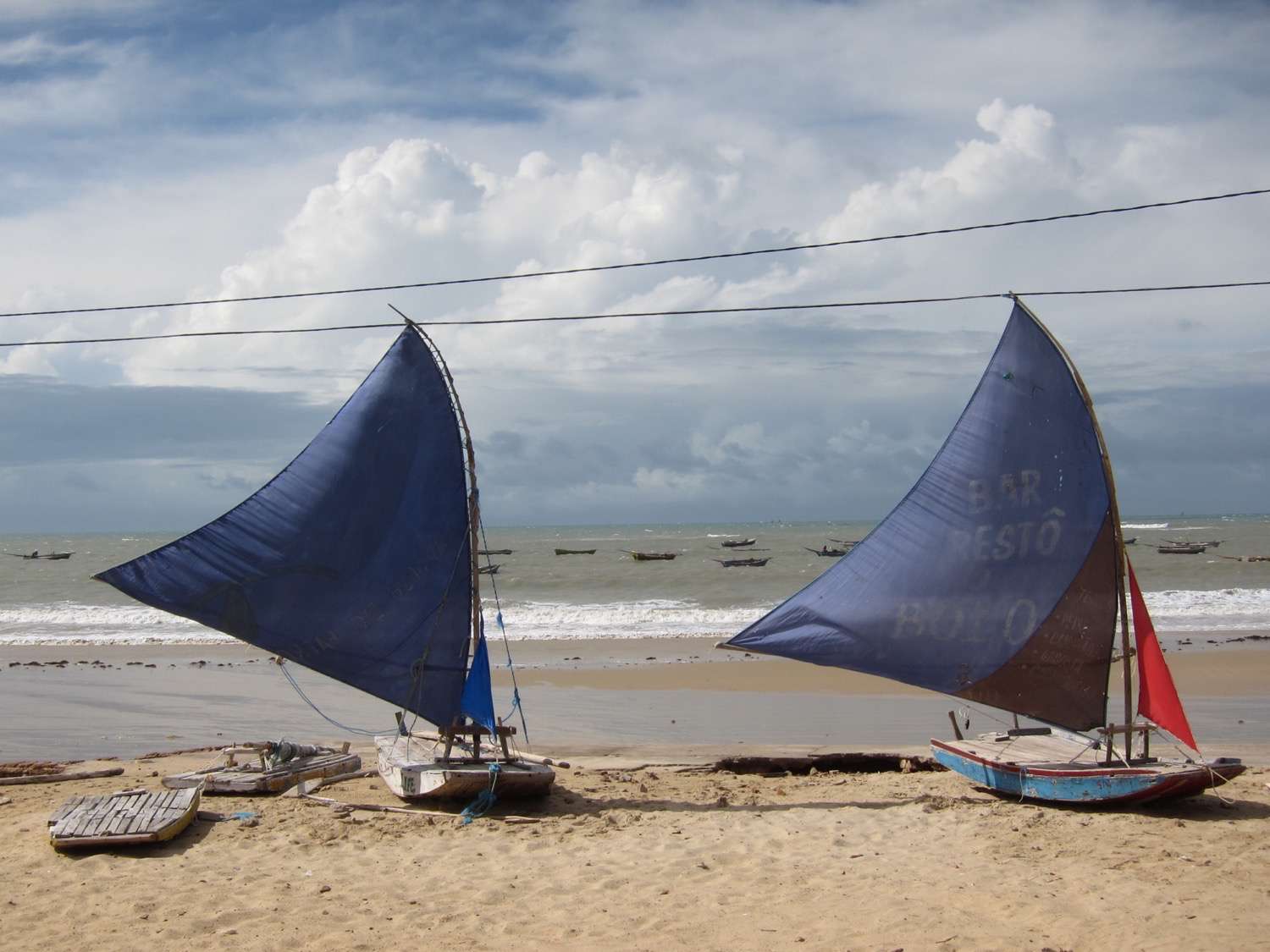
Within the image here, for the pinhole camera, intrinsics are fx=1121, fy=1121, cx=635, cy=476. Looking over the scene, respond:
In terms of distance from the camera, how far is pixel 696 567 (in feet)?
198

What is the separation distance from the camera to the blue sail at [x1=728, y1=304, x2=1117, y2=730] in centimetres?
1116

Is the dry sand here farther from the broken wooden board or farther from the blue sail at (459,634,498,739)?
the blue sail at (459,634,498,739)

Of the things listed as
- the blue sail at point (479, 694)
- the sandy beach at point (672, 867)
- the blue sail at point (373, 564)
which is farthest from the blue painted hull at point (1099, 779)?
the blue sail at point (373, 564)

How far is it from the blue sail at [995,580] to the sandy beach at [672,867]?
1.35 m

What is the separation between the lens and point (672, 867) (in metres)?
8.97

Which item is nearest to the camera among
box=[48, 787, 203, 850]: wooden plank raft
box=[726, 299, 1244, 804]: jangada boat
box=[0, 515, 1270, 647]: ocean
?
box=[48, 787, 203, 850]: wooden plank raft

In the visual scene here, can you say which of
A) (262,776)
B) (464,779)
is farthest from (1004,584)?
(262,776)

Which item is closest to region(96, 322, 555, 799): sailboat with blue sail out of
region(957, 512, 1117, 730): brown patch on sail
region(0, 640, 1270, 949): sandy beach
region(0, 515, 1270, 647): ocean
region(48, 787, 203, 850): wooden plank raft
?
region(0, 640, 1270, 949): sandy beach

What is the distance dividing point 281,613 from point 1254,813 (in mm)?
9539

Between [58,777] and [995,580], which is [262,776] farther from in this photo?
[995,580]

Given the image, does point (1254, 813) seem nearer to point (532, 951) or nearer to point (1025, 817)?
point (1025, 817)

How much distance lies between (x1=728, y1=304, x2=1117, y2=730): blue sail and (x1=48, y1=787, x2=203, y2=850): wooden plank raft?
5584 millimetres

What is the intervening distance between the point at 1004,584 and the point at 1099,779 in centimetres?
207

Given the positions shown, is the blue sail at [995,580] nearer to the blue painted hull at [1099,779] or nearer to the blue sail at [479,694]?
the blue painted hull at [1099,779]
